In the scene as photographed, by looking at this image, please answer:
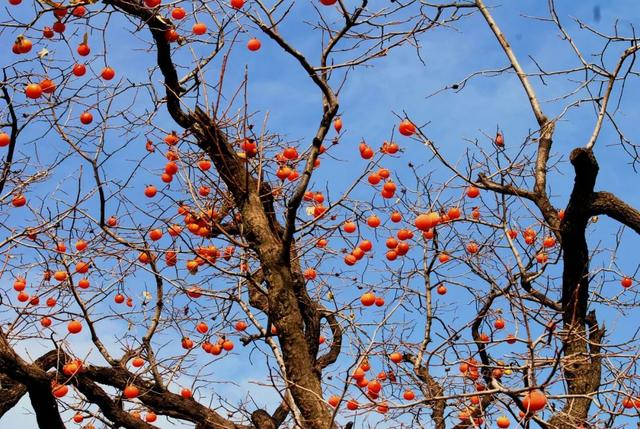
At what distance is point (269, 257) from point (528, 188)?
2221 millimetres

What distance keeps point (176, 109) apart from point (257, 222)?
1.12m

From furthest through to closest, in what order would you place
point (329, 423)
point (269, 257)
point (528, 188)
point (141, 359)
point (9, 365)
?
point (141, 359) → point (528, 188) → point (9, 365) → point (269, 257) → point (329, 423)

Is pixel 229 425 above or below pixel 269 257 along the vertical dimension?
below

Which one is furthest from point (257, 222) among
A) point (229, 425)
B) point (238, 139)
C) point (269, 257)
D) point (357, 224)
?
point (229, 425)

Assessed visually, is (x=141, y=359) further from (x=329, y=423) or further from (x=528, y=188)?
(x=528, y=188)

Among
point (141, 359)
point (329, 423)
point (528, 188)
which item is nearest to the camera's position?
point (329, 423)

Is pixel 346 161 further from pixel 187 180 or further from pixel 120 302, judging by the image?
pixel 120 302

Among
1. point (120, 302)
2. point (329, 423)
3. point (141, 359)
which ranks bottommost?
point (329, 423)

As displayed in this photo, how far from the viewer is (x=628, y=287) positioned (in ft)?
21.7

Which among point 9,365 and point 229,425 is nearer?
point 9,365

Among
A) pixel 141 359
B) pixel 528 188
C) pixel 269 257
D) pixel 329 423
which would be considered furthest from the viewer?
pixel 141 359

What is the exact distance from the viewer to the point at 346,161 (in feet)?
18.7

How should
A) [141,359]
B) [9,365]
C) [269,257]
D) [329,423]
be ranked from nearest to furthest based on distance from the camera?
1. [329,423]
2. [269,257]
3. [9,365]
4. [141,359]

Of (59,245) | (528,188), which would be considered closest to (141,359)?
(59,245)
